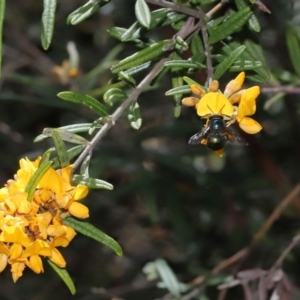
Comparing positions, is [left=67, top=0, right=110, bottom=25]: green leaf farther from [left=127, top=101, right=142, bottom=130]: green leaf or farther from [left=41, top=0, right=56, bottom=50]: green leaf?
[left=127, top=101, right=142, bottom=130]: green leaf

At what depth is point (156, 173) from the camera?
2.04 meters

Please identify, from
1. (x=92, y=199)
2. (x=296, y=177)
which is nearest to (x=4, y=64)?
(x=92, y=199)

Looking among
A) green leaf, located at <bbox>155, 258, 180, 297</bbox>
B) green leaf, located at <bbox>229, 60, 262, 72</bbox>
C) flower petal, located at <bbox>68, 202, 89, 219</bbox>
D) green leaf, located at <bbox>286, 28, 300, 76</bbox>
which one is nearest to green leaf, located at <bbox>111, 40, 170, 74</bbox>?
green leaf, located at <bbox>229, 60, 262, 72</bbox>

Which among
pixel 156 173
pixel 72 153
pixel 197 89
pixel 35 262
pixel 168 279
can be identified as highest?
pixel 197 89

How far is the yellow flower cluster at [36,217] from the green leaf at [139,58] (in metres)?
0.19

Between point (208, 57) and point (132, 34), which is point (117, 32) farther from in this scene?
point (208, 57)

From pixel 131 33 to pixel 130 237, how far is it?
→ 1.61 metres

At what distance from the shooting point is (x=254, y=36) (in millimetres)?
1286

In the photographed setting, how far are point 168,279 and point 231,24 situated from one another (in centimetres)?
89

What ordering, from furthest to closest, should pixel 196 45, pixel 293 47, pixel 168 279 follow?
pixel 168 279 < pixel 293 47 < pixel 196 45

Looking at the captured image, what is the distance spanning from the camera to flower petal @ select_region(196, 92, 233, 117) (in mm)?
901

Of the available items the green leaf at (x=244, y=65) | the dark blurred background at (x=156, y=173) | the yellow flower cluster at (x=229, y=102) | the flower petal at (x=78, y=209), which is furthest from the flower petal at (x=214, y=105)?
the dark blurred background at (x=156, y=173)

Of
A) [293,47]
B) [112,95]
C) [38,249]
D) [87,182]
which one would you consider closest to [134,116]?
[112,95]

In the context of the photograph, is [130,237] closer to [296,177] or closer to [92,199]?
[92,199]
